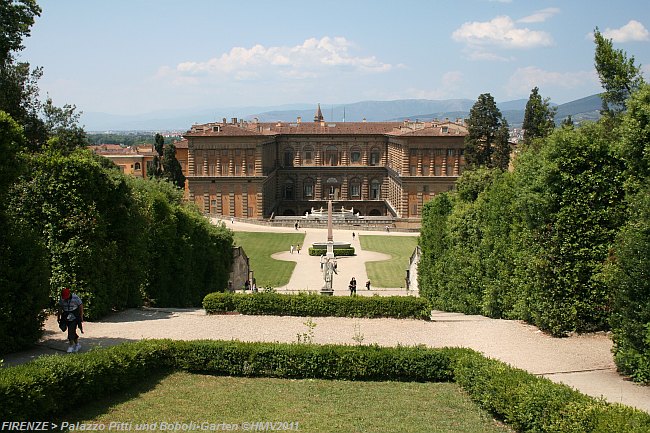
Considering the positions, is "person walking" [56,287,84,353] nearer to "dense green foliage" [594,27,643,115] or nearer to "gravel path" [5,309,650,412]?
"gravel path" [5,309,650,412]

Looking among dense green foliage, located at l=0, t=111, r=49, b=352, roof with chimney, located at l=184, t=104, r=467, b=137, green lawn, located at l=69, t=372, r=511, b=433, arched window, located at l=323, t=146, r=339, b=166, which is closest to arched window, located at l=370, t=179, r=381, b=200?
arched window, located at l=323, t=146, r=339, b=166

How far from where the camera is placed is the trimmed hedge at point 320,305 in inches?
730

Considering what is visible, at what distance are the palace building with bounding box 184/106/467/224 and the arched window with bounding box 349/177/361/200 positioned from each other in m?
0.12

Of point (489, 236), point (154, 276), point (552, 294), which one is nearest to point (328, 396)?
point (552, 294)

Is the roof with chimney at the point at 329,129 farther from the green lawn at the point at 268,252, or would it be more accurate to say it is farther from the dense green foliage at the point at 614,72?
the dense green foliage at the point at 614,72

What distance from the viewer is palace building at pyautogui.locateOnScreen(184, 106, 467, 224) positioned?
2643 inches

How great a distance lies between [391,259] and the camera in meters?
44.8

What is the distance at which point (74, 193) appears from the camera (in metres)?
16.9

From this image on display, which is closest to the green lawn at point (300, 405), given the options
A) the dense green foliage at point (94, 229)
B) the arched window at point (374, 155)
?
the dense green foliage at point (94, 229)

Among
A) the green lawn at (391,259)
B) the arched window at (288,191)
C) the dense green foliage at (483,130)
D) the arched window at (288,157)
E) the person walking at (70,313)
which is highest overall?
the dense green foliage at (483,130)

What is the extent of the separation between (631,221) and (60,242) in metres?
13.3

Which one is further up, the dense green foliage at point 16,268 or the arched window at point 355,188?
the dense green foliage at point 16,268

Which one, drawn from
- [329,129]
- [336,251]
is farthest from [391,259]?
[329,129]

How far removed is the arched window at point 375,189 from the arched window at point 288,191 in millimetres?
9819
